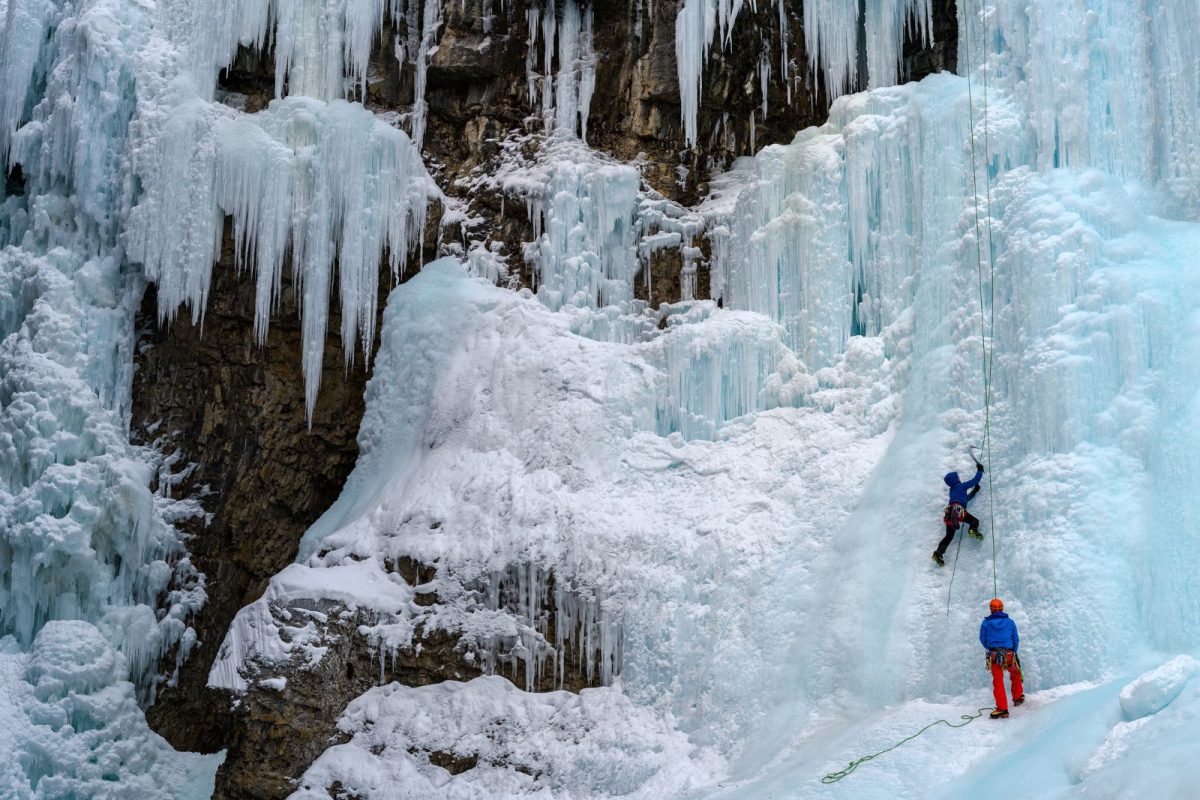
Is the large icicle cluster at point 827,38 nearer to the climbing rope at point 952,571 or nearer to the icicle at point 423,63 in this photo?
the icicle at point 423,63

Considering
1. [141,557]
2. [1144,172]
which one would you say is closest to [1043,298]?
[1144,172]

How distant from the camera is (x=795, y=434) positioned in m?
13.4

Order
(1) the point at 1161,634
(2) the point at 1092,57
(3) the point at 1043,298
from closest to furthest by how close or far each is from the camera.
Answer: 1. (1) the point at 1161,634
2. (3) the point at 1043,298
3. (2) the point at 1092,57

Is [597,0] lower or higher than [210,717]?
higher

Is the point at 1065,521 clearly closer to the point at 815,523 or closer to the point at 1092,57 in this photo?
the point at 815,523

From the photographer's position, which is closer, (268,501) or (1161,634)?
(1161,634)

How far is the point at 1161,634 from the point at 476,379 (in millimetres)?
7473

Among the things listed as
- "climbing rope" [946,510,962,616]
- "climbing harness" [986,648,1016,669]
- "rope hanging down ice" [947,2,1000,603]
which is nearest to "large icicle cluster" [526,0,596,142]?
"rope hanging down ice" [947,2,1000,603]

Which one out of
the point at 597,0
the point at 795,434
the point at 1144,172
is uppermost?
the point at 597,0

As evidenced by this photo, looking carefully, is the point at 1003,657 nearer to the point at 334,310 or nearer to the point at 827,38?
the point at 827,38

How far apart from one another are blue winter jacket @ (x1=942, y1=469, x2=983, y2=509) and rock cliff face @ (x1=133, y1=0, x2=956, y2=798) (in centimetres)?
438

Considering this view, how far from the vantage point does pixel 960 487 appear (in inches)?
451

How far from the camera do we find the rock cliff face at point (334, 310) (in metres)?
15.3

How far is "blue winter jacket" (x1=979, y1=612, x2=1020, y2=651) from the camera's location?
9.87m
